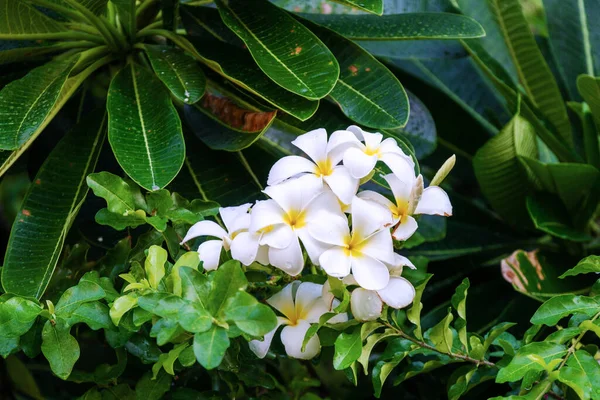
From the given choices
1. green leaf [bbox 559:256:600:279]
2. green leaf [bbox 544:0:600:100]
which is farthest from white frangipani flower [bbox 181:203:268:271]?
green leaf [bbox 544:0:600:100]

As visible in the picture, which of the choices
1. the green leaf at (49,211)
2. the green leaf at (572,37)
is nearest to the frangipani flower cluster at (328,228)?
the green leaf at (49,211)

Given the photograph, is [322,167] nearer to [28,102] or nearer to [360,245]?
[360,245]

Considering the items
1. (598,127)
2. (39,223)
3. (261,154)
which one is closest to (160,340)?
(39,223)

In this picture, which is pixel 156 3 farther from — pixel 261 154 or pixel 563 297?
pixel 563 297

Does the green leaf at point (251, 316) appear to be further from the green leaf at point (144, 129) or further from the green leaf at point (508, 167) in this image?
the green leaf at point (508, 167)

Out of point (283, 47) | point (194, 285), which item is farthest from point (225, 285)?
point (283, 47)

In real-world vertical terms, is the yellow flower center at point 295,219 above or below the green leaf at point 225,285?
above
